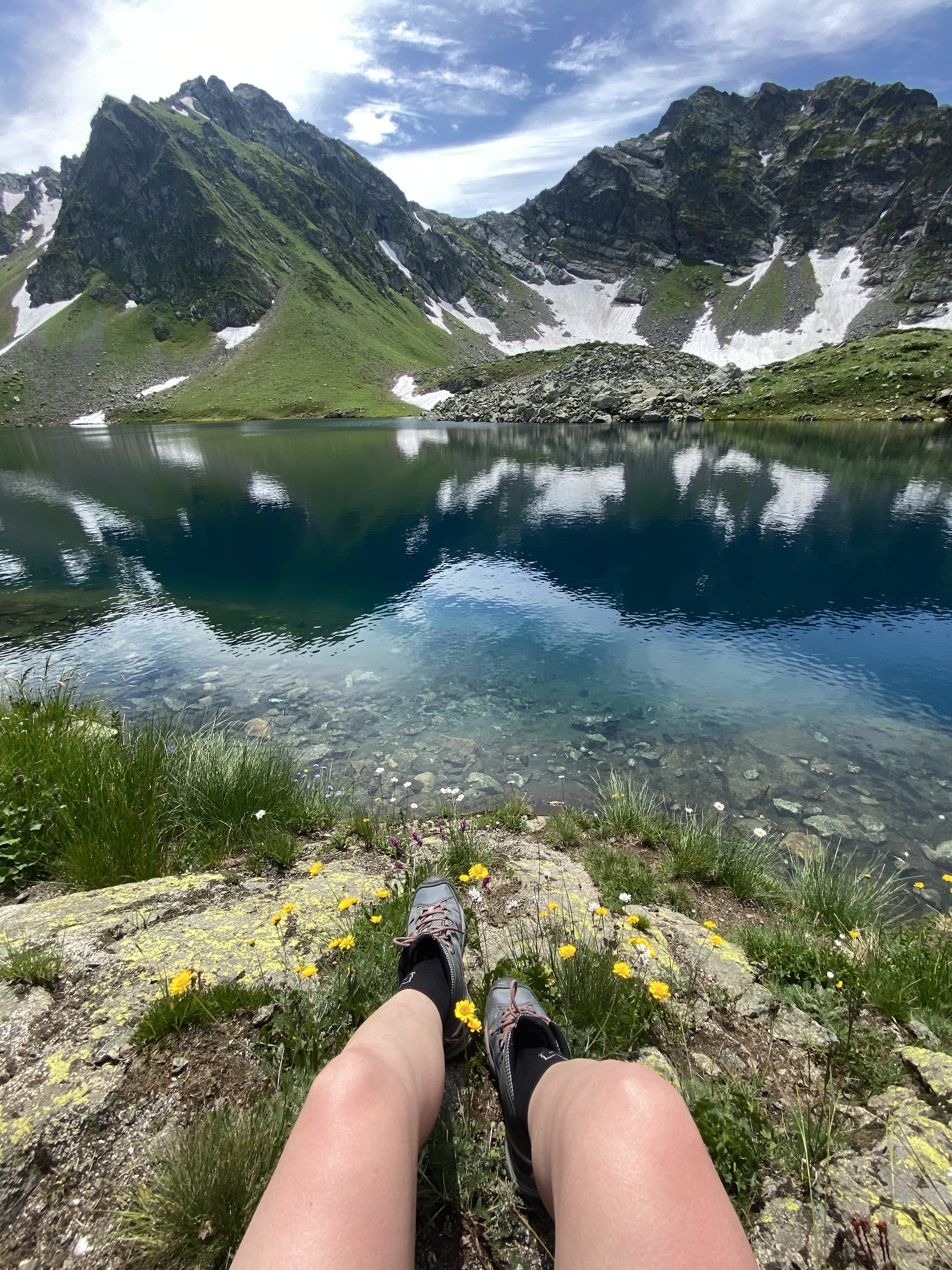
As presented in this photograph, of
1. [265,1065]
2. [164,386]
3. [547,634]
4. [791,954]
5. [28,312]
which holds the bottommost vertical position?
[547,634]

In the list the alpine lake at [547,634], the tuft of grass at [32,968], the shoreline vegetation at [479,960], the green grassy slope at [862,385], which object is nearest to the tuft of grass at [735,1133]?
the shoreline vegetation at [479,960]

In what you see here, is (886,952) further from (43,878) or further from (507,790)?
(43,878)

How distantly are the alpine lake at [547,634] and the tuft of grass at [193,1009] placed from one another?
212 inches

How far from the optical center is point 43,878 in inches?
194

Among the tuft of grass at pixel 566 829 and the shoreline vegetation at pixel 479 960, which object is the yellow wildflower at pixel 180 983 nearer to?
the shoreline vegetation at pixel 479 960

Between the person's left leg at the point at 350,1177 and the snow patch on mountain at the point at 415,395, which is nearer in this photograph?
the person's left leg at the point at 350,1177

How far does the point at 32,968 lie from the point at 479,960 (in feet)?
9.94

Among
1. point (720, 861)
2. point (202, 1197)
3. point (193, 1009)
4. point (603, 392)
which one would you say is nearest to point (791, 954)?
point (720, 861)

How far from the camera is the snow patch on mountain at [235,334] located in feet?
509

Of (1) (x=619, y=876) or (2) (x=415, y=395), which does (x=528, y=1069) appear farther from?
(2) (x=415, y=395)

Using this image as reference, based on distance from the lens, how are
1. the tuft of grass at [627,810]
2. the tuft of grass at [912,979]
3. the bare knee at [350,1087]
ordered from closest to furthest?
the bare knee at [350,1087]
the tuft of grass at [912,979]
the tuft of grass at [627,810]

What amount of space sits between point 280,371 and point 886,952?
548 feet

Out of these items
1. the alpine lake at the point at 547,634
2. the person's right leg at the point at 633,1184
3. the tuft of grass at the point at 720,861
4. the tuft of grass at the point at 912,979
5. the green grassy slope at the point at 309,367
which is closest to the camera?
A: the person's right leg at the point at 633,1184

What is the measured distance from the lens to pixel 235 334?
158 m
